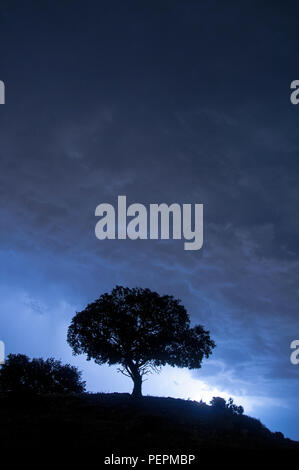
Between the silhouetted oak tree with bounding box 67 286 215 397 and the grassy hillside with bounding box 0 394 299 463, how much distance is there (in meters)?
8.32

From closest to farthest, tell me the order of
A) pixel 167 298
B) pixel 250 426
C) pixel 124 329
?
1. pixel 250 426
2. pixel 124 329
3. pixel 167 298

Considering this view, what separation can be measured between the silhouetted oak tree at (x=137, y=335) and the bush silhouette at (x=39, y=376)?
93.4 feet

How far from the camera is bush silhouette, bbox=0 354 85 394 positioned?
73.6 metres

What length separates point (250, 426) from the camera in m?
39.5

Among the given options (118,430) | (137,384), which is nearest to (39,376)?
(137,384)

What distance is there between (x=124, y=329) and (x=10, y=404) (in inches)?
746

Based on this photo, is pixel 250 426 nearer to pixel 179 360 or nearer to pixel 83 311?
pixel 179 360

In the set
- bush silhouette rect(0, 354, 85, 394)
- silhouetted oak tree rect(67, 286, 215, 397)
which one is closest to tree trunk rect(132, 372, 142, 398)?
silhouetted oak tree rect(67, 286, 215, 397)

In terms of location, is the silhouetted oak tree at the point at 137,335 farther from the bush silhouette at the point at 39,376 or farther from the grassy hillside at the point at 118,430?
the bush silhouette at the point at 39,376

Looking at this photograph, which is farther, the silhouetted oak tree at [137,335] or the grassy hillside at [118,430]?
the silhouetted oak tree at [137,335]

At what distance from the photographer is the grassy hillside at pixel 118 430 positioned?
1858 centimetres

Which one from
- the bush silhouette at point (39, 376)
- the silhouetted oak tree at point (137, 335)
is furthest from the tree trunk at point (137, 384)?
the bush silhouette at point (39, 376)

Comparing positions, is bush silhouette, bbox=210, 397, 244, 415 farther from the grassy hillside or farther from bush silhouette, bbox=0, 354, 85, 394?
bush silhouette, bbox=0, 354, 85, 394

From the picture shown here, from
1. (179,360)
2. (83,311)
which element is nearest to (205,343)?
(179,360)
